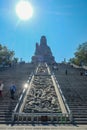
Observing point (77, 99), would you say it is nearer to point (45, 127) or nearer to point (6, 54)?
point (45, 127)

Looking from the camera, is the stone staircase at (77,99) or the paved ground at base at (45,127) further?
the stone staircase at (77,99)

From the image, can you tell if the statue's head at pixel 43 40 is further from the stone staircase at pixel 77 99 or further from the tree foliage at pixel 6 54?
the stone staircase at pixel 77 99

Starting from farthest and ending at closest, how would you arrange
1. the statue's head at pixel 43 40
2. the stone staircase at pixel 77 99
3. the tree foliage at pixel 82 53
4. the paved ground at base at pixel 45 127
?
the statue's head at pixel 43 40 → the tree foliage at pixel 82 53 → the stone staircase at pixel 77 99 → the paved ground at base at pixel 45 127

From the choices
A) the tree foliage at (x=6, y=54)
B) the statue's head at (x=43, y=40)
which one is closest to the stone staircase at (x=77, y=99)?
the tree foliage at (x=6, y=54)

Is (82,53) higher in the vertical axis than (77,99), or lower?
higher

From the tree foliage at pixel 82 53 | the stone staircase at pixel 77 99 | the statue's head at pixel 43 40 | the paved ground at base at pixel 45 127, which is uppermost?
the statue's head at pixel 43 40

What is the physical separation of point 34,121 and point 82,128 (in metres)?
3.36

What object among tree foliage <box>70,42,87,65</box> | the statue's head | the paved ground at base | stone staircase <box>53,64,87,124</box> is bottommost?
the paved ground at base

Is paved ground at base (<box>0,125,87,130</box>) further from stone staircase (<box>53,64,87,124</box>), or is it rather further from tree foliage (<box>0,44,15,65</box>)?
tree foliage (<box>0,44,15,65</box>)

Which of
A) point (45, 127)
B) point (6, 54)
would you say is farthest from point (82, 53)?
point (45, 127)

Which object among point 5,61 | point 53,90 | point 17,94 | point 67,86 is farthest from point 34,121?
point 5,61

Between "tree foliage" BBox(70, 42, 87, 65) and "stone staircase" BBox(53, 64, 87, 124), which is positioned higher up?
"tree foliage" BBox(70, 42, 87, 65)

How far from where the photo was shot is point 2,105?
20.6 meters

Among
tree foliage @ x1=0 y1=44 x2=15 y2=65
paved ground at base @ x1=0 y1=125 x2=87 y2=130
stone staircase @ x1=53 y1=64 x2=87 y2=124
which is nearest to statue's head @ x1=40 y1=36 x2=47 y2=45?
tree foliage @ x1=0 y1=44 x2=15 y2=65
